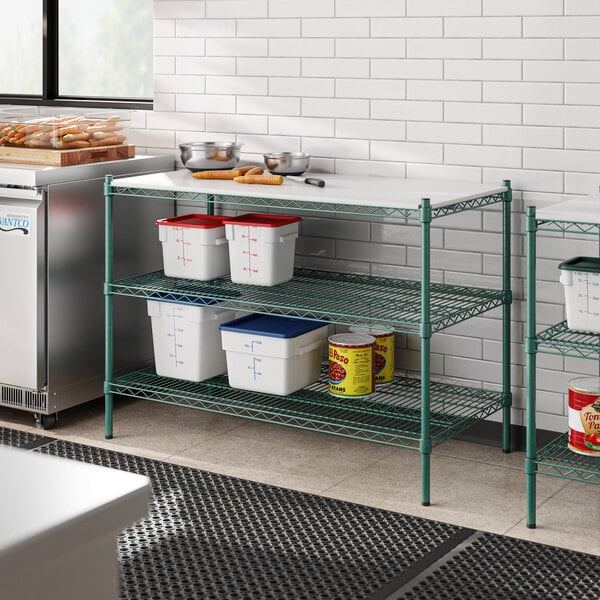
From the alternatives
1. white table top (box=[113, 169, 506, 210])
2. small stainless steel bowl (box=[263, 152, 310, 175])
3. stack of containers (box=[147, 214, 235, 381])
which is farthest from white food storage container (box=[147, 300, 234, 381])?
small stainless steel bowl (box=[263, 152, 310, 175])

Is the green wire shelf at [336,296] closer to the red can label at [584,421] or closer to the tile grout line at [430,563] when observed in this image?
the red can label at [584,421]

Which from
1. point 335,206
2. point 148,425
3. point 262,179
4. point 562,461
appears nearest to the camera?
point 562,461

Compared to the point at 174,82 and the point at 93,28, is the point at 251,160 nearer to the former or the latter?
the point at 174,82

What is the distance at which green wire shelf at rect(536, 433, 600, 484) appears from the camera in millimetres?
3254

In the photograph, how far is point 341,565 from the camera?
2975mm

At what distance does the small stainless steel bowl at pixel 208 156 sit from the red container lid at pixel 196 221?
0.19m

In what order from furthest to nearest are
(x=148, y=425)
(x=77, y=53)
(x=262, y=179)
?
(x=77, y=53) < (x=148, y=425) < (x=262, y=179)

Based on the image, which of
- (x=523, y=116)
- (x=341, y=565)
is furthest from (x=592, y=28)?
(x=341, y=565)

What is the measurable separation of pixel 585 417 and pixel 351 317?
0.88m

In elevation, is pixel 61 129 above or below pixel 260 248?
above

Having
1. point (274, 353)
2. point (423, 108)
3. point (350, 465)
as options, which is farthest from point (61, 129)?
point (350, 465)

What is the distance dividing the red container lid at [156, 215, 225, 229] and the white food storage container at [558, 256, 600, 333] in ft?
4.63

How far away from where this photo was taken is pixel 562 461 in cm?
347

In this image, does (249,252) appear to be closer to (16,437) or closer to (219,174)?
(219,174)
